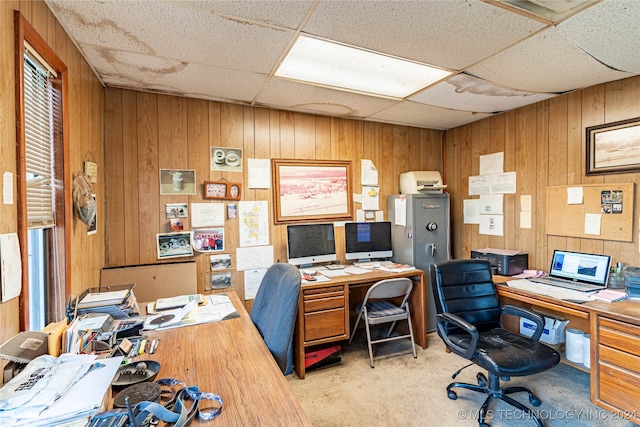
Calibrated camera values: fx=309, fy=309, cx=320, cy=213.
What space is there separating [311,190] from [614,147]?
8.39 ft

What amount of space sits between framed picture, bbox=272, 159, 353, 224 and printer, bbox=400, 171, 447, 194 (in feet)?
2.28

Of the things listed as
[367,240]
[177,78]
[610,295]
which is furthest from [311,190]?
[610,295]

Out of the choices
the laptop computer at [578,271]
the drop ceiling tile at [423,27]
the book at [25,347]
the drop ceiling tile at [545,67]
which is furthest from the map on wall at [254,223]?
the laptop computer at [578,271]

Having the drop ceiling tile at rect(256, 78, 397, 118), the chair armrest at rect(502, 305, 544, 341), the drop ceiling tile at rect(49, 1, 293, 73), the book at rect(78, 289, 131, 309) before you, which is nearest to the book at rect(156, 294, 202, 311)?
the book at rect(78, 289, 131, 309)

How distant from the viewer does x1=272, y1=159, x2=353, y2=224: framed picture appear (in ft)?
10.3

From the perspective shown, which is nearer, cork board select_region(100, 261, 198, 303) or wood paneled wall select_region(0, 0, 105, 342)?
wood paneled wall select_region(0, 0, 105, 342)

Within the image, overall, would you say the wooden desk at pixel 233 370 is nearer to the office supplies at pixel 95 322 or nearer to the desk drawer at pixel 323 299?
the office supplies at pixel 95 322

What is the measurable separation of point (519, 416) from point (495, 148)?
249cm

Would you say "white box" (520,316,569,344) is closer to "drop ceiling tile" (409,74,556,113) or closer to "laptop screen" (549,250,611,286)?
"laptop screen" (549,250,611,286)

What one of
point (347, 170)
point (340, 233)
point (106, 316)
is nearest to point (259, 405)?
point (106, 316)

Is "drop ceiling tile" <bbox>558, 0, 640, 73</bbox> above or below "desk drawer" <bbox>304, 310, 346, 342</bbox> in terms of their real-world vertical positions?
above

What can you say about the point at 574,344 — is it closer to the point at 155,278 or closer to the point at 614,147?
the point at 614,147

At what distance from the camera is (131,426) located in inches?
33.5

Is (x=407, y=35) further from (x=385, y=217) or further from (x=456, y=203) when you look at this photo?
(x=456, y=203)
